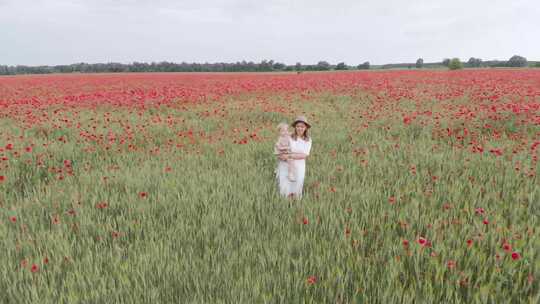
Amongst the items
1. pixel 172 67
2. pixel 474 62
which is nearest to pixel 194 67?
pixel 172 67

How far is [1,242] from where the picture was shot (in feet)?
9.51

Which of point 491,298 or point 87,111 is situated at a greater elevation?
point 87,111

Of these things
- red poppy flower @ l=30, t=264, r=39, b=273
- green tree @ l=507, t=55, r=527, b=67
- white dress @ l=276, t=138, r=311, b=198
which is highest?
green tree @ l=507, t=55, r=527, b=67

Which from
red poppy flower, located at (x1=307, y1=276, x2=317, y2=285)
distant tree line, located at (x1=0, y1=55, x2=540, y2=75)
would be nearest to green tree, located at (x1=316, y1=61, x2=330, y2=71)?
distant tree line, located at (x1=0, y1=55, x2=540, y2=75)

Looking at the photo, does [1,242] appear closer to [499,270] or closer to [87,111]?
[499,270]

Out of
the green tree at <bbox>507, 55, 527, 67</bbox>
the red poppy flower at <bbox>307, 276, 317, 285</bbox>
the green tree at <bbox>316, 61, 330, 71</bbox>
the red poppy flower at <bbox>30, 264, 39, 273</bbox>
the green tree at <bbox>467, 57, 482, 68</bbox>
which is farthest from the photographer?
the green tree at <bbox>467, 57, 482, 68</bbox>

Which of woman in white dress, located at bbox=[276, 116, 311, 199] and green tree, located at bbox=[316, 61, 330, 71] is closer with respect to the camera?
woman in white dress, located at bbox=[276, 116, 311, 199]

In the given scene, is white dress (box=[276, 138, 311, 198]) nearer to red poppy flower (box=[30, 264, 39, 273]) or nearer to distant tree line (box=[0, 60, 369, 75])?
red poppy flower (box=[30, 264, 39, 273])

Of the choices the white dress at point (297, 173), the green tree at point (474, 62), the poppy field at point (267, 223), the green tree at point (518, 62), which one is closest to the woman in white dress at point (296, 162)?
the white dress at point (297, 173)

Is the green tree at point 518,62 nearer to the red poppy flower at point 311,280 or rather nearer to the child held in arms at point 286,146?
the child held in arms at point 286,146

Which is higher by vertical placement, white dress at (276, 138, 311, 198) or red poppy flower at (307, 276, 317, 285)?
white dress at (276, 138, 311, 198)

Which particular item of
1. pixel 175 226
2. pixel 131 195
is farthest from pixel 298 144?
pixel 131 195

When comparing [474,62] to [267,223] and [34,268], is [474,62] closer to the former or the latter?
[267,223]

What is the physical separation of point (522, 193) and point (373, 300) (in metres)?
2.63
